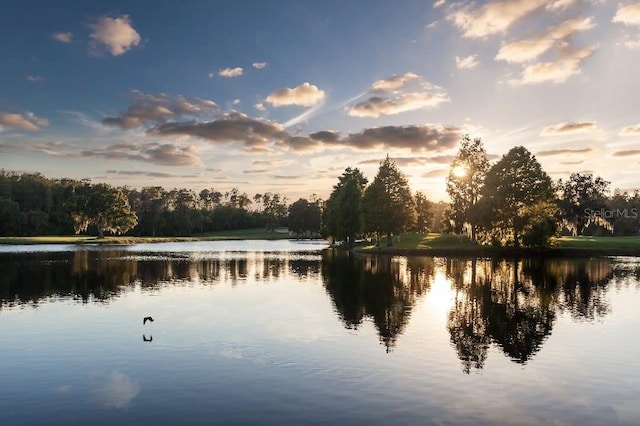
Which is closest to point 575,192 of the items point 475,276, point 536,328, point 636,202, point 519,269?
point 636,202

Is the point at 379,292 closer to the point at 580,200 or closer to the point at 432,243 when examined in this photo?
the point at 432,243

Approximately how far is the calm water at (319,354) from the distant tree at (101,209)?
131371 millimetres

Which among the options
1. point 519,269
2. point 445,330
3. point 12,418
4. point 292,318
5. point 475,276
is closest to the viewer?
point 12,418

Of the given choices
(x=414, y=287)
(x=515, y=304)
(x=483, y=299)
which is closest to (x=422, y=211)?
(x=414, y=287)

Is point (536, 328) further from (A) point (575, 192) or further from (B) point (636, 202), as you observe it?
(B) point (636, 202)

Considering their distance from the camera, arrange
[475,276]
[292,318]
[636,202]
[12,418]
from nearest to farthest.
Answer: [12,418] < [292,318] < [475,276] < [636,202]

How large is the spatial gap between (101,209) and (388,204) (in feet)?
348

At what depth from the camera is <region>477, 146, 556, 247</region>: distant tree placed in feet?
328

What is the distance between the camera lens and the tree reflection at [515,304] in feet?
92.9

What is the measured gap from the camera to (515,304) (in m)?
42.1

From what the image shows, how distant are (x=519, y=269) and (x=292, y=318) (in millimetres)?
48654

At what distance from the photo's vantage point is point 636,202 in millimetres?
197375

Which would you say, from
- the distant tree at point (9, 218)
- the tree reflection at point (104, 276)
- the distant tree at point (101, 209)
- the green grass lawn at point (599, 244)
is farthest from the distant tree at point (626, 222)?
the distant tree at point (9, 218)

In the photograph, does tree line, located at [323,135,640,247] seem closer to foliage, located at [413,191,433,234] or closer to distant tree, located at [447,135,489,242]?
distant tree, located at [447,135,489,242]
